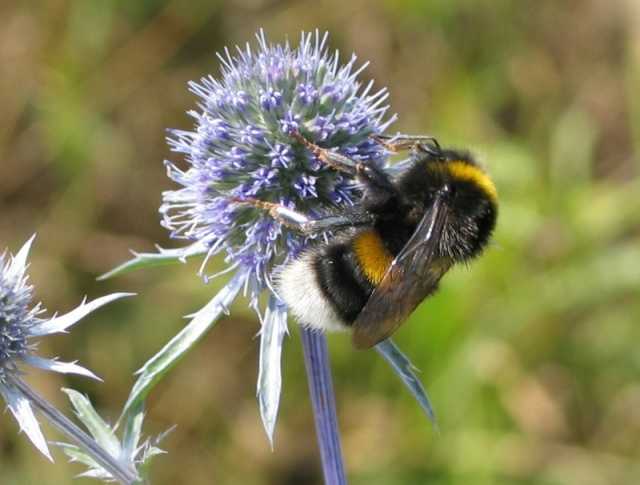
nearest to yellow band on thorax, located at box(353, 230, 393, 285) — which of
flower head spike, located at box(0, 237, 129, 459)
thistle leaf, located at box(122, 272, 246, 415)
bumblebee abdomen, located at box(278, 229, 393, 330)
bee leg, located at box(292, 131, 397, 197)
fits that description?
bumblebee abdomen, located at box(278, 229, 393, 330)

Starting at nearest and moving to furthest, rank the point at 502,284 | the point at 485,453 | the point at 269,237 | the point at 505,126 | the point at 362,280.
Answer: the point at 362,280 < the point at 269,237 < the point at 485,453 < the point at 502,284 < the point at 505,126

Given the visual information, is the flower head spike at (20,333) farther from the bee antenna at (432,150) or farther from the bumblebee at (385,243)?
the bee antenna at (432,150)

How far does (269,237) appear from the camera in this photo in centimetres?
234

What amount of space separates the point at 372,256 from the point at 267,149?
46cm

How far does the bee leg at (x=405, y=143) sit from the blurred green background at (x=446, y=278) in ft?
6.15

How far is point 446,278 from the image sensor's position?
4.27 m

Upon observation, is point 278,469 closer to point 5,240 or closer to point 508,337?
point 508,337

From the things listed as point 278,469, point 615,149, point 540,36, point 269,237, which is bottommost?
point 278,469

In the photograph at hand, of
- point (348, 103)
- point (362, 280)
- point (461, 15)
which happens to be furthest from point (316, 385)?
point (461, 15)

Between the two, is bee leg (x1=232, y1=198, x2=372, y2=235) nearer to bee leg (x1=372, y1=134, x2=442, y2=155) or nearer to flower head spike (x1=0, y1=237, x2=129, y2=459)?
bee leg (x1=372, y1=134, x2=442, y2=155)

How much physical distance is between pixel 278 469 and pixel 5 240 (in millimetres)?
1733

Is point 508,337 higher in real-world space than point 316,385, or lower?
higher

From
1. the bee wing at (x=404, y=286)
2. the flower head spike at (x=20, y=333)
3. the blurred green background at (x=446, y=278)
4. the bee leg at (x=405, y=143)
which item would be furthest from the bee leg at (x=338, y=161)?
the blurred green background at (x=446, y=278)

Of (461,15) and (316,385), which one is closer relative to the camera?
(316,385)
